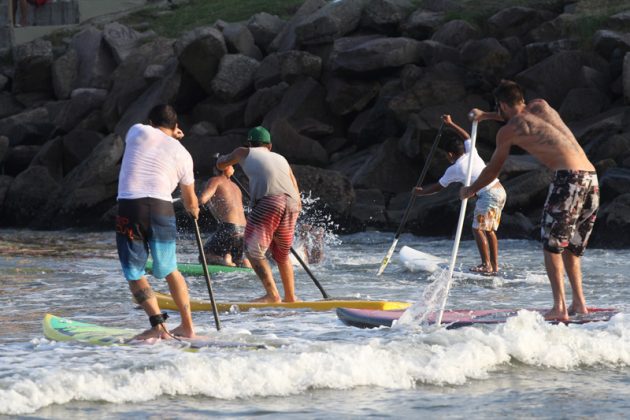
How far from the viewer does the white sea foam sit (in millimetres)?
6816

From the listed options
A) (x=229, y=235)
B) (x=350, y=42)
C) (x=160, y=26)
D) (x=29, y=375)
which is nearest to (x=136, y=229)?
(x=29, y=375)

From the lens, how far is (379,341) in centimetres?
823

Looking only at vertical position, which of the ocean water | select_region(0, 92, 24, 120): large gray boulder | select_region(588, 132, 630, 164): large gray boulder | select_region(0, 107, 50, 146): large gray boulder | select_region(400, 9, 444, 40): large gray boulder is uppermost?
select_region(400, 9, 444, 40): large gray boulder

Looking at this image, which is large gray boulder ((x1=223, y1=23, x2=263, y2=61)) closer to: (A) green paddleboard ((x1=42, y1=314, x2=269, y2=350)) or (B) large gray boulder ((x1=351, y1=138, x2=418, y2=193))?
(B) large gray boulder ((x1=351, y1=138, x2=418, y2=193))

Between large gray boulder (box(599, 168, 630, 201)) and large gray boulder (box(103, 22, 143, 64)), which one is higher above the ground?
large gray boulder (box(103, 22, 143, 64))

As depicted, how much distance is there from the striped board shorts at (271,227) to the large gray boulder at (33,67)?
23.3 m

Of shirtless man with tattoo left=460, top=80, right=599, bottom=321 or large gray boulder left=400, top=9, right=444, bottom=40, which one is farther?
large gray boulder left=400, top=9, right=444, bottom=40

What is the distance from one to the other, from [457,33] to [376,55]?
1.84m

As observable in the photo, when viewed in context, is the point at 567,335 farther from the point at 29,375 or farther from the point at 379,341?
the point at 29,375

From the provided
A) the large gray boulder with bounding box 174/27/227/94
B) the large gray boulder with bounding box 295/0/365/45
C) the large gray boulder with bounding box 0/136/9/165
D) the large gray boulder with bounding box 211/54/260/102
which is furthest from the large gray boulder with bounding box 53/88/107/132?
the large gray boulder with bounding box 295/0/365/45

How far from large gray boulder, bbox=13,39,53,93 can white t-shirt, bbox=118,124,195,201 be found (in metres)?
25.2

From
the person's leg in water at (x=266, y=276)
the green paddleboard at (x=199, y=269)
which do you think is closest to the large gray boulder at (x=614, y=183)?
the green paddleboard at (x=199, y=269)

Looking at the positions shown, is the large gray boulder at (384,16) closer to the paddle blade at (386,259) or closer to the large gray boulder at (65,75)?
the large gray boulder at (65,75)

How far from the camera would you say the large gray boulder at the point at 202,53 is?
27344mm
